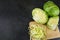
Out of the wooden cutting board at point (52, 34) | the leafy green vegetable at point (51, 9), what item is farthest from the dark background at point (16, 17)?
the wooden cutting board at point (52, 34)

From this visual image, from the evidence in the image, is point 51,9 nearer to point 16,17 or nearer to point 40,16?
point 40,16

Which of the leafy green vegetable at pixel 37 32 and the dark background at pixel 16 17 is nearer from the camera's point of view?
the leafy green vegetable at pixel 37 32

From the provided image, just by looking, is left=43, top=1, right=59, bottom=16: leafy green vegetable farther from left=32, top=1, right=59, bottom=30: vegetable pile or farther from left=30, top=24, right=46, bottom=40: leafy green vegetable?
left=30, top=24, right=46, bottom=40: leafy green vegetable

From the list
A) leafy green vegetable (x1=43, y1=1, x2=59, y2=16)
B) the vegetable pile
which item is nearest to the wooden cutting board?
the vegetable pile

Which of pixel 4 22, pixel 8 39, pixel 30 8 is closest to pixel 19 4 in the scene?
pixel 30 8

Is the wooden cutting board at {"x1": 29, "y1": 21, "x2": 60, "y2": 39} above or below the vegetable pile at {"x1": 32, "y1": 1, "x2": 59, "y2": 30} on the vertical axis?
below

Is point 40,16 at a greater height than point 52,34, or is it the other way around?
point 40,16

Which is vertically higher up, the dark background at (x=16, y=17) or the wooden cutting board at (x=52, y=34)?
the dark background at (x=16, y=17)

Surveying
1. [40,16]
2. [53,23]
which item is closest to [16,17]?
[40,16]

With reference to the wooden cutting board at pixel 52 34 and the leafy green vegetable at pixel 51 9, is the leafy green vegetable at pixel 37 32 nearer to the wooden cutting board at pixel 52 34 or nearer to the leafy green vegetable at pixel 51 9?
the wooden cutting board at pixel 52 34
